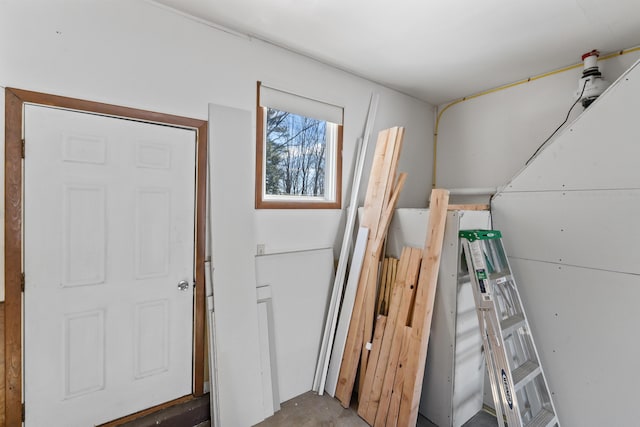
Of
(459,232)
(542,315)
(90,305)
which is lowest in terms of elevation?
(542,315)

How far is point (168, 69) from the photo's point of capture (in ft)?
5.95

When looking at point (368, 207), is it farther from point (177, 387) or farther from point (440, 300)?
point (177, 387)

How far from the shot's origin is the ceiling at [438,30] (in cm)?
169

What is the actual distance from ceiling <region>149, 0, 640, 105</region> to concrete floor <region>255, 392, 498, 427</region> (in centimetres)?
274

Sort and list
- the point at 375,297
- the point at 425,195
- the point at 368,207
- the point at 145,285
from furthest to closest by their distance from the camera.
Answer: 1. the point at 425,195
2. the point at 368,207
3. the point at 375,297
4. the point at 145,285

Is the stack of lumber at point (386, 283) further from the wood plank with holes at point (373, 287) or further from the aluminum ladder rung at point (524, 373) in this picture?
the aluminum ladder rung at point (524, 373)

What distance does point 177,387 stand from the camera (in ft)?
6.32

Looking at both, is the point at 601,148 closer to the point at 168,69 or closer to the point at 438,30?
the point at 438,30

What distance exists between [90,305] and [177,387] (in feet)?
2.62

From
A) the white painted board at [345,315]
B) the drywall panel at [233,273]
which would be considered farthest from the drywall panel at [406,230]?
the drywall panel at [233,273]

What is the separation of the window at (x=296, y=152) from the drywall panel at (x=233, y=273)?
17 centimetres

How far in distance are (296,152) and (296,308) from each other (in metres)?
1.33

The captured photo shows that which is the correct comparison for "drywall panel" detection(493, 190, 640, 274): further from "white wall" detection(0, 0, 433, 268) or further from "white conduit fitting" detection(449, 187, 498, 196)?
"white wall" detection(0, 0, 433, 268)

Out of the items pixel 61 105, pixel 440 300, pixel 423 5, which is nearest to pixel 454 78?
pixel 423 5
